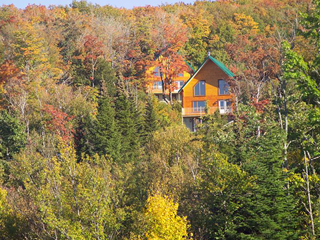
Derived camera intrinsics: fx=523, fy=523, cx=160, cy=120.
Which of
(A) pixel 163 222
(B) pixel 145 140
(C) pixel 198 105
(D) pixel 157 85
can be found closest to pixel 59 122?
(B) pixel 145 140

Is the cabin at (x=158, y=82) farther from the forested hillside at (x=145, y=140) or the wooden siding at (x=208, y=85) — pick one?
the wooden siding at (x=208, y=85)

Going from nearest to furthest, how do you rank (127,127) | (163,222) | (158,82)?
(163,222)
(127,127)
(158,82)

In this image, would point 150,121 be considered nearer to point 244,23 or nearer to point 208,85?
point 208,85

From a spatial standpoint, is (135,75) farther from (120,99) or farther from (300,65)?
(300,65)

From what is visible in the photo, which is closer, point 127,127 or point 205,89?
point 127,127

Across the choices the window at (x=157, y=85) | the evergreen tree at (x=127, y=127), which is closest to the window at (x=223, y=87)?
the window at (x=157, y=85)

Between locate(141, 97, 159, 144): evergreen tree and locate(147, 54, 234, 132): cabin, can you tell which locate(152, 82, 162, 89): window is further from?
locate(141, 97, 159, 144): evergreen tree

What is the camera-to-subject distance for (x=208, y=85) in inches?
2333

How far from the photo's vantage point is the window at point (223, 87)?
58.2m

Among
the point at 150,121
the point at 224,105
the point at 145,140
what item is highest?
the point at 224,105

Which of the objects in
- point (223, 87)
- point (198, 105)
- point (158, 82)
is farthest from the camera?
point (158, 82)

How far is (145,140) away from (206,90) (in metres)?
17.8

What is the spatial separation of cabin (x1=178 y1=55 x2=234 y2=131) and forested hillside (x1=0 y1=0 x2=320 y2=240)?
2332 millimetres

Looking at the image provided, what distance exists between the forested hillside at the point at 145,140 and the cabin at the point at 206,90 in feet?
7.65
